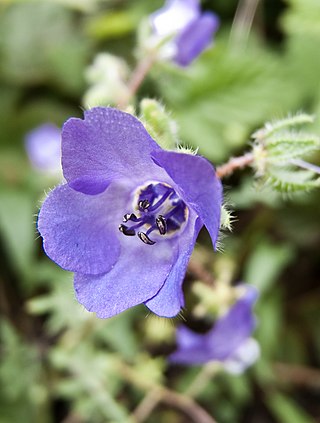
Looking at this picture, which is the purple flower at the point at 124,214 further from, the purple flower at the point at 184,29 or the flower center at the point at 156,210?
the purple flower at the point at 184,29

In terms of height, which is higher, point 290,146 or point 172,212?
point 290,146

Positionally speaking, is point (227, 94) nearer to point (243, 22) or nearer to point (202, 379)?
point (243, 22)

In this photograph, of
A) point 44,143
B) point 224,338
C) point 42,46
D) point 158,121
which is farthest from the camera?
point 42,46

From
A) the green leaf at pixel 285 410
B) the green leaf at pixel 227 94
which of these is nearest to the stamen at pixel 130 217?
the green leaf at pixel 227 94

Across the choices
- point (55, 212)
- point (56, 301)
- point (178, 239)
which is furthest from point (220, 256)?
point (55, 212)

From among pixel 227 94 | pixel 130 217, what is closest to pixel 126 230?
pixel 130 217
